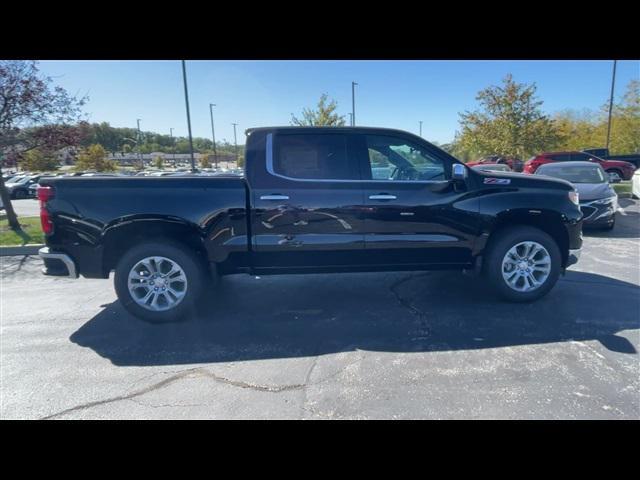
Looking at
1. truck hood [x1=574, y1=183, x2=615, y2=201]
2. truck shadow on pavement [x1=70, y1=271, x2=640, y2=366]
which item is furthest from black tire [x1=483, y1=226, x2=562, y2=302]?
truck hood [x1=574, y1=183, x2=615, y2=201]

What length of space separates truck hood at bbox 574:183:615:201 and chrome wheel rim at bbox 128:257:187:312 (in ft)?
26.5

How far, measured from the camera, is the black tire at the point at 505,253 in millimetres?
4035

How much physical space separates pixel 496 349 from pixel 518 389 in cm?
59

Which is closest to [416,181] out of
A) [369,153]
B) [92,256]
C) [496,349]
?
[369,153]

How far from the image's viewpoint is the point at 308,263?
13.0ft

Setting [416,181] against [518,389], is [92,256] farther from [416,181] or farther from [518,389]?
[518,389]

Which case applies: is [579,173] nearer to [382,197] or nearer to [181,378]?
[382,197]

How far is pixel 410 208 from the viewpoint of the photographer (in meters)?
3.92

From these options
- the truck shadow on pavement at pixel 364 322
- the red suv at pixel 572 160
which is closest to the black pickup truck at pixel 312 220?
the truck shadow on pavement at pixel 364 322

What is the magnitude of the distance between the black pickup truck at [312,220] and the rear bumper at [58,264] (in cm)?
1

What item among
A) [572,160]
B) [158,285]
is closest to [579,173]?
→ [158,285]
